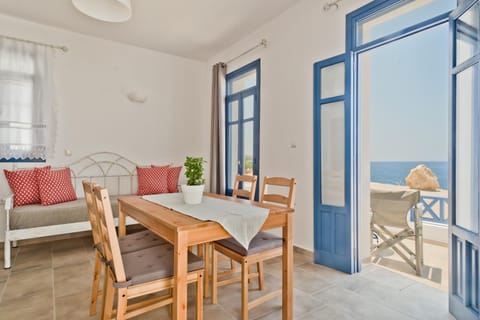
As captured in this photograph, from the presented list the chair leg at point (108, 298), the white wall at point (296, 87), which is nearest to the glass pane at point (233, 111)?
the white wall at point (296, 87)

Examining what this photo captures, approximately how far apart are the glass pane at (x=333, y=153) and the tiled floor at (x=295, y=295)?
2.37 ft

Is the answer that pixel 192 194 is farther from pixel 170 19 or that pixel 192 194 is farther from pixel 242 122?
pixel 170 19

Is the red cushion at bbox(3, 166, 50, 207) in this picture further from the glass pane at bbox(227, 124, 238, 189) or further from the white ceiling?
the glass pane at bbox(227, 124, 238, 189)

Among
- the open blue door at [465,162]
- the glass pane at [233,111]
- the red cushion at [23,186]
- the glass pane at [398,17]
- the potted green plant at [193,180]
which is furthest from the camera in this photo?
the glass pane at [233,111]

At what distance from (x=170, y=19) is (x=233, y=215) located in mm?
2865

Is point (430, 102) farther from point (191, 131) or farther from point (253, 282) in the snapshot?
point (253, 282)

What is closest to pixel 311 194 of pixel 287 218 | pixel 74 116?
pixel 287 218

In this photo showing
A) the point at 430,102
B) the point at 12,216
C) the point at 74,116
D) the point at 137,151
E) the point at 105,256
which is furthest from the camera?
the point at 430,102

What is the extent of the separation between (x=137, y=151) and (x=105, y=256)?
2871 millimetres

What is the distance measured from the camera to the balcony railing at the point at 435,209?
422 cm

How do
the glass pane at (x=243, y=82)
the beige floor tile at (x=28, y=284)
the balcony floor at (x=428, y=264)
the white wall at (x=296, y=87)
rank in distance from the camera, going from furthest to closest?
the glass pane at (x=243, y=82), the white wall at (x=296, y=87), the balcony floor at (x=428, y=264), the beige floor tile at (x=28, y=284)

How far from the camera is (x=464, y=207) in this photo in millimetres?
1685

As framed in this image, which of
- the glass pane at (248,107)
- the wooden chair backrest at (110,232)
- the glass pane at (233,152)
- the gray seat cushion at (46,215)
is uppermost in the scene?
the glass pane at (248,107)

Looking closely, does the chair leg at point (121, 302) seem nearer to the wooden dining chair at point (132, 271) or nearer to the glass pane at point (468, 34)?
the wooden dining chair at point (132, 271)
